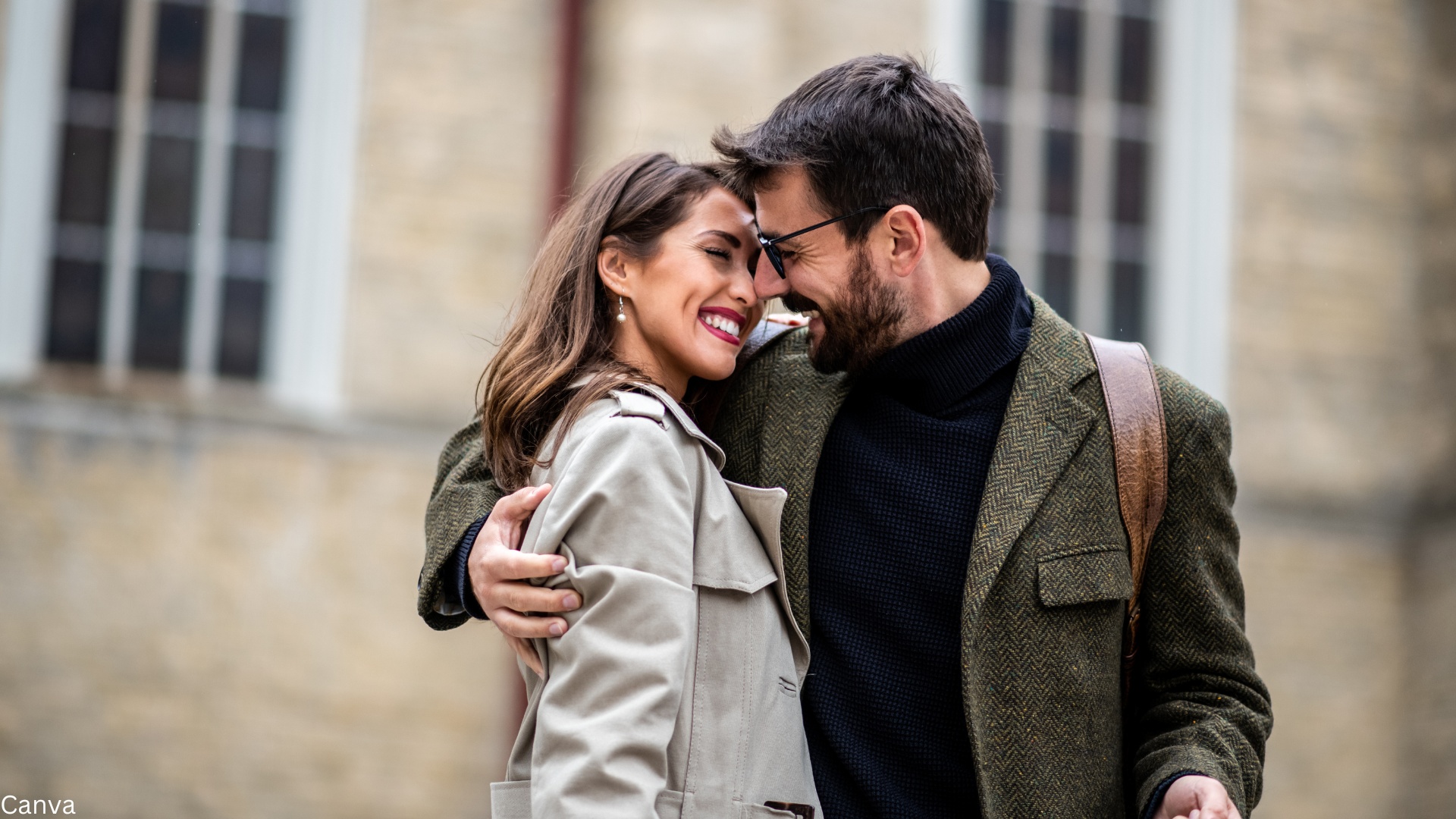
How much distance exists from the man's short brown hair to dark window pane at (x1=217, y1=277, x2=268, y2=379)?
6666mm

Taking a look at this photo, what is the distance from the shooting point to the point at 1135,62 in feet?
34.9

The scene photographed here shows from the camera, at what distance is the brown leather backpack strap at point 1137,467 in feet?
8.95

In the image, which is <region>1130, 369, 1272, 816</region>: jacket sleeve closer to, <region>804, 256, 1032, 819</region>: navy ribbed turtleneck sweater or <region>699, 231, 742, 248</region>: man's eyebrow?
<region>804, 256, 1032, 819</region>: navy ribbed turtleneck sweater

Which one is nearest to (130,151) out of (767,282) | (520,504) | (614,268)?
(614,268)

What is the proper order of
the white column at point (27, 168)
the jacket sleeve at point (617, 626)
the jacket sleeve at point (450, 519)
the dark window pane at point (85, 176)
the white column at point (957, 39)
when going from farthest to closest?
the white column at point (957, 39) < the dark window pane at point (85, 176) < the white column at point (27, 168) < the jacket sleeve at point (450, 519) < the jacket sleeve at point (617, 626)

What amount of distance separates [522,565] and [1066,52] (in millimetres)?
8887

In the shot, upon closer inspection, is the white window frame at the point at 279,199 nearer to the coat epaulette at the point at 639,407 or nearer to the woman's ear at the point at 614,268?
the woman's ear at the point at 614,268

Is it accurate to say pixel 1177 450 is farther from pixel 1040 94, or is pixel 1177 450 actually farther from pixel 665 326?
pixel 1040 94

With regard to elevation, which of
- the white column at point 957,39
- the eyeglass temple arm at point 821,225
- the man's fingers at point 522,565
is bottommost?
the man's fingers at point 522,565

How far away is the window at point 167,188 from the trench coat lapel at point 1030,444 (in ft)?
23.2

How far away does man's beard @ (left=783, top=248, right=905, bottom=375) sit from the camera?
2.95 metres

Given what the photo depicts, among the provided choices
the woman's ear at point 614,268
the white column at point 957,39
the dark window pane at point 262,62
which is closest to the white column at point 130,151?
the dark window pane at point 262,62

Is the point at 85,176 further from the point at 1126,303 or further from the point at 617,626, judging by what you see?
the point at 617,626

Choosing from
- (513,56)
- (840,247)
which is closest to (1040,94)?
(513,56)
